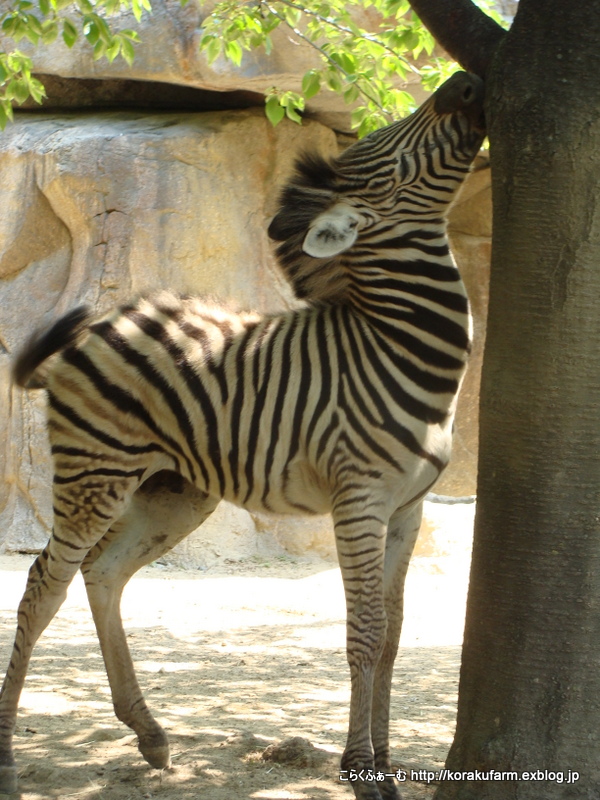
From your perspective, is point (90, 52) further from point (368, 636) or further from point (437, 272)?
point (368, 636)

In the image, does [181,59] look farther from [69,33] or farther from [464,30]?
[464,30]

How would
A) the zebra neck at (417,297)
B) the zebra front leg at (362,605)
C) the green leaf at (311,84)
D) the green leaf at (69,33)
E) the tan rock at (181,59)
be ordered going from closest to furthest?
the zebra front leg at (362,605) → the zebra neck at (417,297) → the green leaf at (69,33) → the green leaf at (311,84) → the tan rock at (181,59)

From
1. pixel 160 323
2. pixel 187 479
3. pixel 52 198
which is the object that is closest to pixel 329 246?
pixel 160 323

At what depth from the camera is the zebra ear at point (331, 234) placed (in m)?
3.88

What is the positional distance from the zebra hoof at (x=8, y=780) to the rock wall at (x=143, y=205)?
20.1 ft

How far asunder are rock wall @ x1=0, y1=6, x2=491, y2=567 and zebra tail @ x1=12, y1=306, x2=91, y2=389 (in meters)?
5.64

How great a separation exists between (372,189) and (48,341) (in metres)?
1.75

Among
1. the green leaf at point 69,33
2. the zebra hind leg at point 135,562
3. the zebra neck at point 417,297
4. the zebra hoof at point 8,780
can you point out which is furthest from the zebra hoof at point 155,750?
the green leaf at point 69,33

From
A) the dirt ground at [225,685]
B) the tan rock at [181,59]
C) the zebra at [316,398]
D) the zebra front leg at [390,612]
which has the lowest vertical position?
the dirt ground at [225,685]

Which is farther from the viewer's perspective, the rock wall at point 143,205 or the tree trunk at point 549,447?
the rock wall at point 143,205

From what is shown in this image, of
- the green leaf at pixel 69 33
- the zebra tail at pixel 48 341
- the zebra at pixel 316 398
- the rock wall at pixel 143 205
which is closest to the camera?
the zebra at pixel 316 398

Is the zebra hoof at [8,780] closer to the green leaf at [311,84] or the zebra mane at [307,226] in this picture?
the zebra mane at [307,226]

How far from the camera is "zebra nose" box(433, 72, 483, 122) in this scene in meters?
3.62

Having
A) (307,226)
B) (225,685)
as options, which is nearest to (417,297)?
(307,226)
